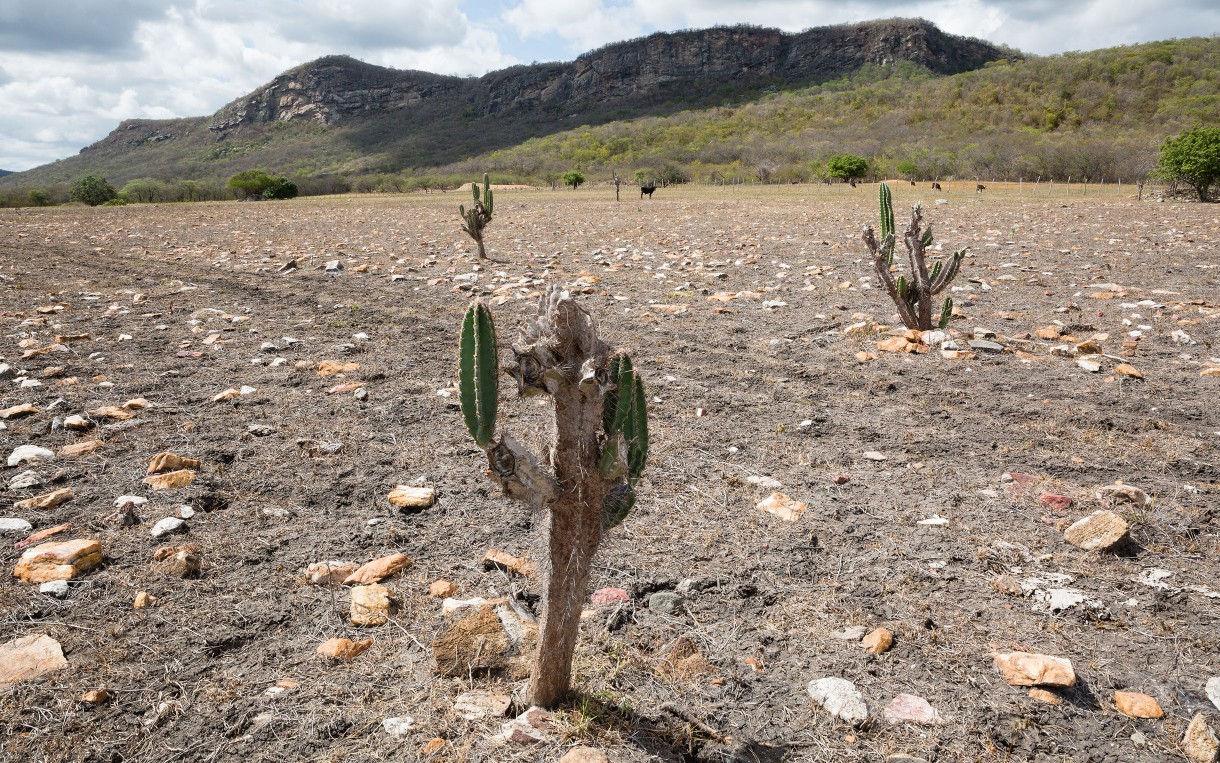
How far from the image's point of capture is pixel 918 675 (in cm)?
220

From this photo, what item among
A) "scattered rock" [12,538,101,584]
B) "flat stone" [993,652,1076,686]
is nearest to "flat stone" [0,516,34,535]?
"scattered rock" [12,538,101,584]

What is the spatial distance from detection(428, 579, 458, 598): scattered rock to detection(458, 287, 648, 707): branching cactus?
76 centimetres

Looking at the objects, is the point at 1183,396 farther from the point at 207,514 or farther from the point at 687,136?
the point at 687,136

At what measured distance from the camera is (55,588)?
2539 millimetres

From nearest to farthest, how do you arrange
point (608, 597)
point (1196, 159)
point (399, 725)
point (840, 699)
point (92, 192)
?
point (399, 725), point (840, 699), point (608, 597), point (1196, 159), point (92, 192)

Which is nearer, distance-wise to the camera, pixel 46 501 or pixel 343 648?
pixel 343 648

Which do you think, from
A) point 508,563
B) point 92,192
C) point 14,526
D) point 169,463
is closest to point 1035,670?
point 508,563

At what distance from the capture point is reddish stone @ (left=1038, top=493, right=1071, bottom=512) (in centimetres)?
314

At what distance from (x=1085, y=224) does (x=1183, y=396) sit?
11764 mm

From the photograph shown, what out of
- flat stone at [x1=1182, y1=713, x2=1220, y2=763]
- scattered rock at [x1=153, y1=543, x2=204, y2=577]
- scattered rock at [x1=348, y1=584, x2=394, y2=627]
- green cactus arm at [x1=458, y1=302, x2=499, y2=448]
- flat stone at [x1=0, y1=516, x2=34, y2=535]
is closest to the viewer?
green cactus arm at [x1=458, y1=302, x2=499, y2=448]

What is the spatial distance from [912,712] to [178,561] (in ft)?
9.00

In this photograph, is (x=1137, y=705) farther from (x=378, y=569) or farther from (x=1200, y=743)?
(x=378, y=569)

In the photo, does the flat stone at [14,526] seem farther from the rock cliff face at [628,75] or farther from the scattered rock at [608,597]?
the rock cliff face at [628,75]

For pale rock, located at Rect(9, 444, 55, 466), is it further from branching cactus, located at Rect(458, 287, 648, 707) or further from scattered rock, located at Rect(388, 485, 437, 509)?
branching cactus, located at Rect(458, 287, 648, 707)
